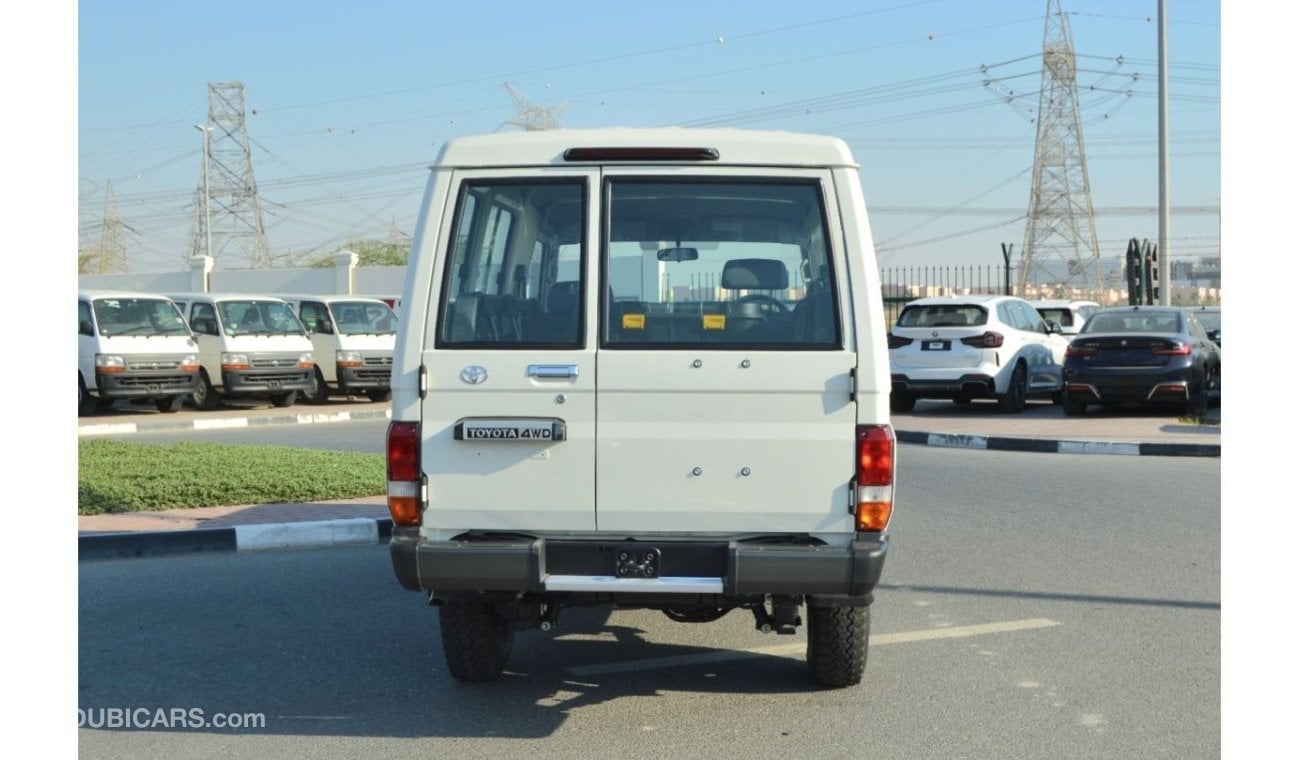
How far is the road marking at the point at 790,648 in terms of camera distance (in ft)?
20.6

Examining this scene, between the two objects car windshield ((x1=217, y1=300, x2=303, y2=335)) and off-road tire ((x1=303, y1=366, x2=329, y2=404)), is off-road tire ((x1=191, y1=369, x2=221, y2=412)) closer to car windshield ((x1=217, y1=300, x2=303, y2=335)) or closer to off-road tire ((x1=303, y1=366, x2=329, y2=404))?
car windshield ((x1=217, y1=300, x2=303, y2=335))

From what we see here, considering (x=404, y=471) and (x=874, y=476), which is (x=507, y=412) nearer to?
(x=404, y=471)

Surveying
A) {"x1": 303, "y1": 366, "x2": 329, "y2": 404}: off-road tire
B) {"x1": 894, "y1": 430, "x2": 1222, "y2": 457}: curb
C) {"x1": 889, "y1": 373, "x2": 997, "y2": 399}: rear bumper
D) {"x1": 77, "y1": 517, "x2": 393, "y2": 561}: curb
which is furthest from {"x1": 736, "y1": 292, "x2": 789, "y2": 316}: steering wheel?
{"x1": 303, "y1": 366, "x2": 329, "y2": 404}: off-road tire

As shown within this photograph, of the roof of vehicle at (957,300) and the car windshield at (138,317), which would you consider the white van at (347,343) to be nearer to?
the car windshield at (138,317)

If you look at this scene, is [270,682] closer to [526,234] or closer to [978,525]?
[526,234]

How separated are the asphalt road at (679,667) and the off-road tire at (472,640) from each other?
91mm

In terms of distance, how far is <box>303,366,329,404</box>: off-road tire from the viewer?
2308cm

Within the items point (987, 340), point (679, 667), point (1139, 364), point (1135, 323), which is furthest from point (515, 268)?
point (1135, 323)

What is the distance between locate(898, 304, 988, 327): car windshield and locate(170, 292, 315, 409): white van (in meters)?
9.69

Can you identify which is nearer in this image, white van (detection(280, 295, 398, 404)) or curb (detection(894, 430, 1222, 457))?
curb (detection(894, 430, 1222, 457))

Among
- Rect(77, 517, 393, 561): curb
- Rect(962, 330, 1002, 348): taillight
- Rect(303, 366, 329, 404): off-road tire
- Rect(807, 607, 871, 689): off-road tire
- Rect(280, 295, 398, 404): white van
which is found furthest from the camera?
Rect(303, 366, 329, 404): off-road tire

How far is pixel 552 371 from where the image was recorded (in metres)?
5.27

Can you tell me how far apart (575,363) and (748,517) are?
2.88ft

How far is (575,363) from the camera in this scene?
529cm
